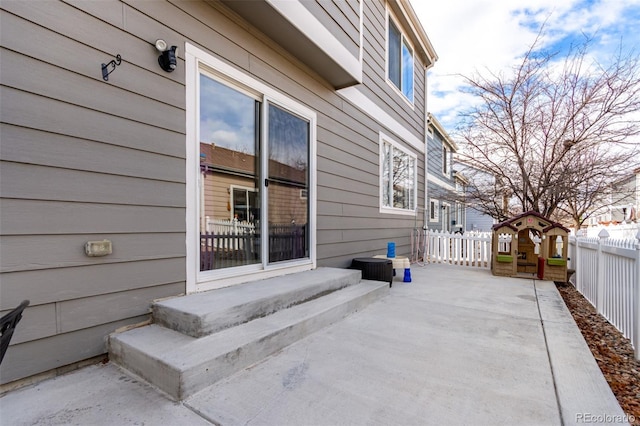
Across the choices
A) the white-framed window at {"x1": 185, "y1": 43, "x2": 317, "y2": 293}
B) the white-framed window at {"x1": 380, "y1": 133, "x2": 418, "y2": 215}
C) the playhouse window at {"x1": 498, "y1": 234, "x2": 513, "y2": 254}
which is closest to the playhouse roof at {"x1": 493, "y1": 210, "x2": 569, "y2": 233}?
the playhouse window at {"x1": 498, "y1": 234, "x2": 513, "y2": 254}

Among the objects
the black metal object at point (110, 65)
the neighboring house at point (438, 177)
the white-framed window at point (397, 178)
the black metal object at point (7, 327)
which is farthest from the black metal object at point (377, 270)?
the neighboring house at point (438, 177)

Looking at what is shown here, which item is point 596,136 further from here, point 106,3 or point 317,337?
point 106,3

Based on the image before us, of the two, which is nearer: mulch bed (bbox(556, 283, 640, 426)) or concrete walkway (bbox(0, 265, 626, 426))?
concrete walkway (bbox(0, 265, 626, 426))

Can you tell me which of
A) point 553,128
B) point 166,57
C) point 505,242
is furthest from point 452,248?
point 166,57

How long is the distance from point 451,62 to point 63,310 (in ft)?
28.8

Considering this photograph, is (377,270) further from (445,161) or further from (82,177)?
(445,161)

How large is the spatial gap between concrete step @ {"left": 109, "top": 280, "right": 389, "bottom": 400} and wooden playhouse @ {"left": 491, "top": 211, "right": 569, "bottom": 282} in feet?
14.7

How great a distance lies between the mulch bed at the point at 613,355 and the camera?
1.85 m

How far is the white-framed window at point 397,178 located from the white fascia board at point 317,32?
1.92 metres

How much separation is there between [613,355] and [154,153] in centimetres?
406

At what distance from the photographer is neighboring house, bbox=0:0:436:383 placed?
1752 millimetres

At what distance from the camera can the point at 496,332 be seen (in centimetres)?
271

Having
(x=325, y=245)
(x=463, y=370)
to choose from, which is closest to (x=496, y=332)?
(x=463, y=370)

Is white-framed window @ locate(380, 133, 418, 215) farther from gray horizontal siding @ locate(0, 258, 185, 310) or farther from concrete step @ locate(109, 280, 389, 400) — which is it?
gray horizontal siding @ locate(0, 258, 185, 310)
